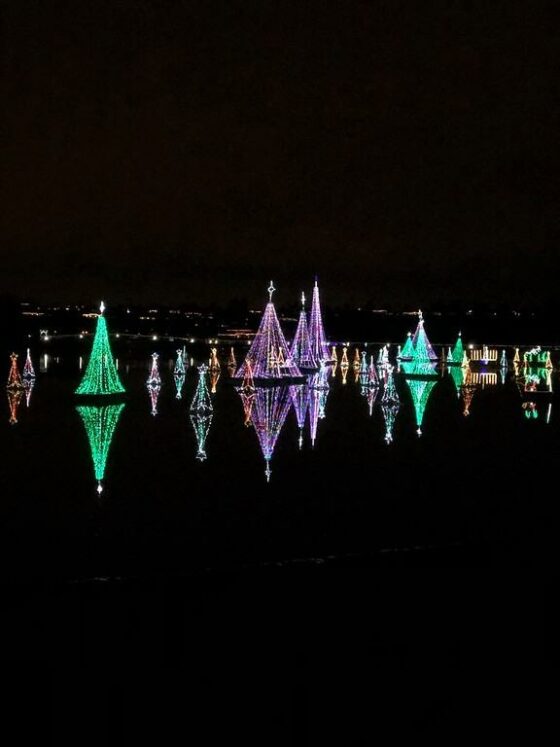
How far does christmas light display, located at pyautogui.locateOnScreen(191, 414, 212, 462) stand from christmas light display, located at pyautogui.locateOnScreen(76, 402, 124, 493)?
3.92 ft

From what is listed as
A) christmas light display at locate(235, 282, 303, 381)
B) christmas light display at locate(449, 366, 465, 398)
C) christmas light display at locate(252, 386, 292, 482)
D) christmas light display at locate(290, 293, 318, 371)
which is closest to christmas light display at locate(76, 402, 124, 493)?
christmas light display at locate(252, 386, 292, 482)

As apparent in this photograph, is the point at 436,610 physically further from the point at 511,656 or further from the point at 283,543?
the point at 283,543

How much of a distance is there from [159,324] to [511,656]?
283ft

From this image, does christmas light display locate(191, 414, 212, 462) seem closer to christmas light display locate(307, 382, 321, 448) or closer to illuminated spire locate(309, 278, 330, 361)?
christmas light display locate(307, 382, 321, 448)

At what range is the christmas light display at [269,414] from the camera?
36.1 feet

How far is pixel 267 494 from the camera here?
7828 millimetres

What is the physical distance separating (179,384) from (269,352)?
2.71m

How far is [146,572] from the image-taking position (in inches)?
209

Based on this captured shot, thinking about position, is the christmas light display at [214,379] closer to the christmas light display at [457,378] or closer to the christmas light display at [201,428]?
the christmas light display at [201,428]

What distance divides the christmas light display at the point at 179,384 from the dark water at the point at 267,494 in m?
4.15

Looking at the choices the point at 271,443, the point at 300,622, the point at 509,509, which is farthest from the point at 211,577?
the point at 271,443

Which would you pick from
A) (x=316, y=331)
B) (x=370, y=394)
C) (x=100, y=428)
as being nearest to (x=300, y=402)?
(x=370, y=394)

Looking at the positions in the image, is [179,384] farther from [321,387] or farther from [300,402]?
[300,402]

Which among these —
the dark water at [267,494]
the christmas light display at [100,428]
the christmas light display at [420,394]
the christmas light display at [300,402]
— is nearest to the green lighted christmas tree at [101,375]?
the christmas light display at [100,428]
